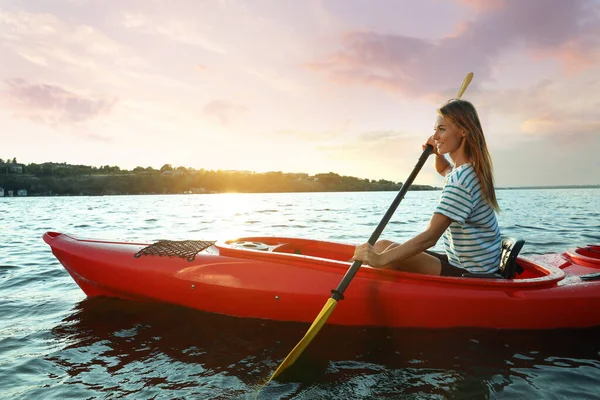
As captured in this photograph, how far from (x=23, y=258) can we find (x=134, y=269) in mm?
4827

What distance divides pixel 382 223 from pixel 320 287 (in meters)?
0.78

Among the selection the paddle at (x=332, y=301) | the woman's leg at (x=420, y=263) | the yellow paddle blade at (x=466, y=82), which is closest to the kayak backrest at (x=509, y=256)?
the woman's leg at (x=420, y=263)

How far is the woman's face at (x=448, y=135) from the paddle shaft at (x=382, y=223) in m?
0.60

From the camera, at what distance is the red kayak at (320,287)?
11.2 ft

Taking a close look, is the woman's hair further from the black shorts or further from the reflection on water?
the reflection on water

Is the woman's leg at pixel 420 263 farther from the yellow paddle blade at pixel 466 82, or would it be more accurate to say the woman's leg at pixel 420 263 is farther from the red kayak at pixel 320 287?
the yellow paddle blade at pixel 466 82

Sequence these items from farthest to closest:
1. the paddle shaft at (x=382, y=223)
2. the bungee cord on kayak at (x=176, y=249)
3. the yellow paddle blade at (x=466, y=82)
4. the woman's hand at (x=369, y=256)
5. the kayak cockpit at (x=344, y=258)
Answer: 1. the yellow paddle blade at (x=466, y=82)
2. the bungee cord on kayak at (x=176, y=249)
3. the kayak cockpit at (x=344, y=258)
4. the paddle shaft at (x=382, y=223)
5. the woman's hand at (x=369, y=256)

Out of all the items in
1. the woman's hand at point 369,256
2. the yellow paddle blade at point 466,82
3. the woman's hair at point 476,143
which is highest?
the yellow paddle blade at point 466,82

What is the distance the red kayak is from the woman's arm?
1.76 ft

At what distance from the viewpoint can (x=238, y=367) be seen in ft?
9.98

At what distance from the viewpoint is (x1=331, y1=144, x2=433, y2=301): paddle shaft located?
3.20 metres

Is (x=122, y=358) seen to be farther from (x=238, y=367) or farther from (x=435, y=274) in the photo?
(x=435, y=274)

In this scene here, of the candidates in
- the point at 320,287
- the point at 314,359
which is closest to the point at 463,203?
the point at 320,287

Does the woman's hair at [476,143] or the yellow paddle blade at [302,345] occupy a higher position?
the woman's hair at [476,143]
